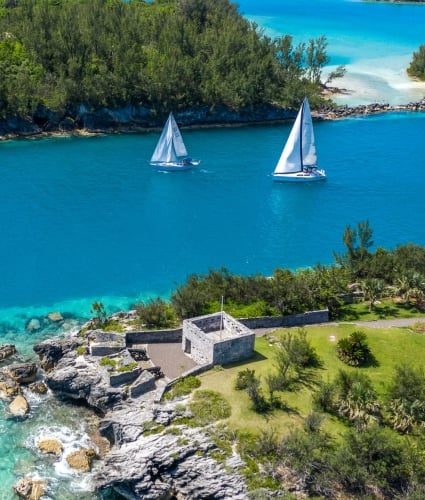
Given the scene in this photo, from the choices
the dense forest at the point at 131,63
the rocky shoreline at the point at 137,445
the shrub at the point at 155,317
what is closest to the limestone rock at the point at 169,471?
the rocky shoreline at the point at 137,445

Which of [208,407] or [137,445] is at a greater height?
[208,407]

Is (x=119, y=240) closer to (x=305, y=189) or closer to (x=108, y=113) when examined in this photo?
(x=305, y=189)

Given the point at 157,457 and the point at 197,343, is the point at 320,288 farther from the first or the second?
the point at 157,457

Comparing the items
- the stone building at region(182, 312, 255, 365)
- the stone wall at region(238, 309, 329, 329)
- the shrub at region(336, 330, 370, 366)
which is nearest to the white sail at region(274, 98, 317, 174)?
the stone wall at region(238, 309, 329, 329)

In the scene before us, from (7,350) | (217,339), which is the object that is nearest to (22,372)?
(7,350)

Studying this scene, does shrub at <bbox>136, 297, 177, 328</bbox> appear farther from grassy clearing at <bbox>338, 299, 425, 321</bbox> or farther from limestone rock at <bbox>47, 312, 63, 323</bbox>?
grassy clearing at <bbox>338, 299, 425, 321</bbox>

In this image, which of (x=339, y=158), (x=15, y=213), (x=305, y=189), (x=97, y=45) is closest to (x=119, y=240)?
(x=15, y=213)
